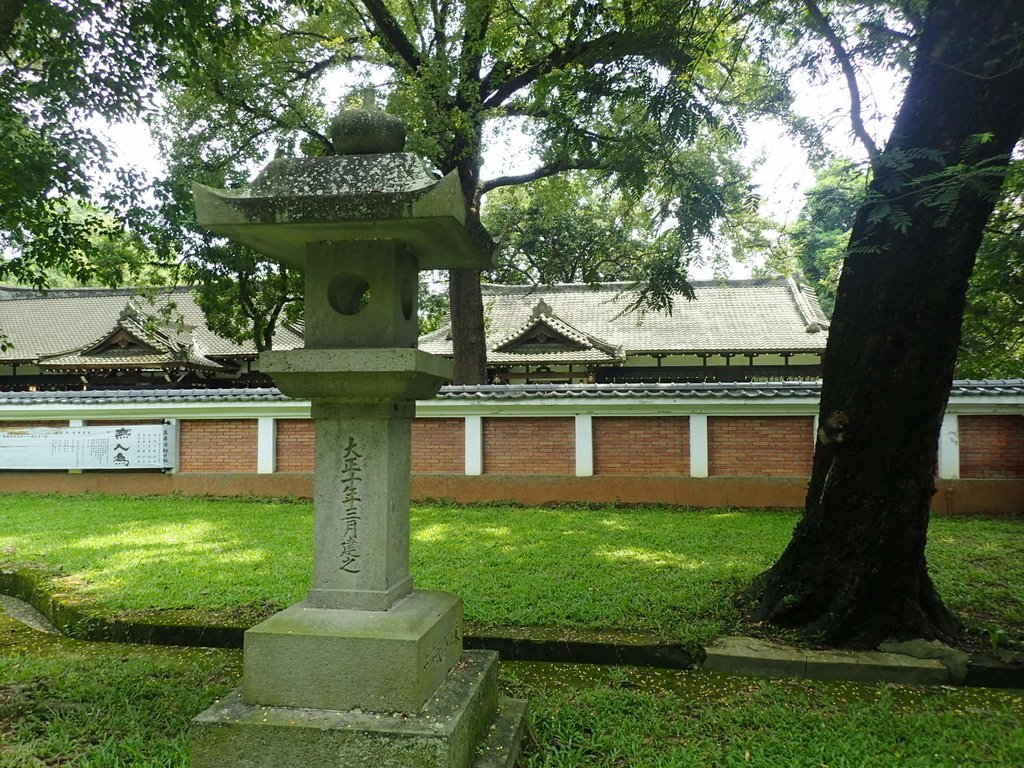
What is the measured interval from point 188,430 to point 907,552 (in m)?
10.7

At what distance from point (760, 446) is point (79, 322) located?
70.7 feet

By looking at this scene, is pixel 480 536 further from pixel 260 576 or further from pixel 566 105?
pixel 566 105

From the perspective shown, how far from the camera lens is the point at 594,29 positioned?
6223 mm

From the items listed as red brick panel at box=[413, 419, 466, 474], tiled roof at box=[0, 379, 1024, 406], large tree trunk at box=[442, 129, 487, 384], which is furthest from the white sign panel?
large tree trunk at box=[442, 129, 487, 384]

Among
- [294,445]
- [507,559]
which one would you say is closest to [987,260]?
[507,559]

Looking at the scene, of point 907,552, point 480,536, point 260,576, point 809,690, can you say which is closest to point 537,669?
point 809,690

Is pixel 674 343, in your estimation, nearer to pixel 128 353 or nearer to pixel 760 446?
pixel 760 446

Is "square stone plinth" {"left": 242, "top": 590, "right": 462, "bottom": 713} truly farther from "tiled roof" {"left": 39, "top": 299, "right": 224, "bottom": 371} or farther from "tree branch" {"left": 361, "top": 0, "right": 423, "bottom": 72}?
"tiled roof" {"left": 39, "top": 299, "right": 224, "bottom": 371}

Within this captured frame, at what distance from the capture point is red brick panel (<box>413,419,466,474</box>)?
36.2ft

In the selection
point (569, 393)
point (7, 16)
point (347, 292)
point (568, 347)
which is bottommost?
point (569, 393)

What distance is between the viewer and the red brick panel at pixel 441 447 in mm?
11023

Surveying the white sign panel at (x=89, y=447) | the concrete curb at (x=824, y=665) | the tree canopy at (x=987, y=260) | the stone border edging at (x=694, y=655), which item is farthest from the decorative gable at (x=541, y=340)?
the concrete curb at (x=824, y=665)

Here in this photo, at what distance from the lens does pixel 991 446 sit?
32.3 ft

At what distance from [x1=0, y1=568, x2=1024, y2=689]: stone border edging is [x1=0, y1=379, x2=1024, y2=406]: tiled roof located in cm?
605
